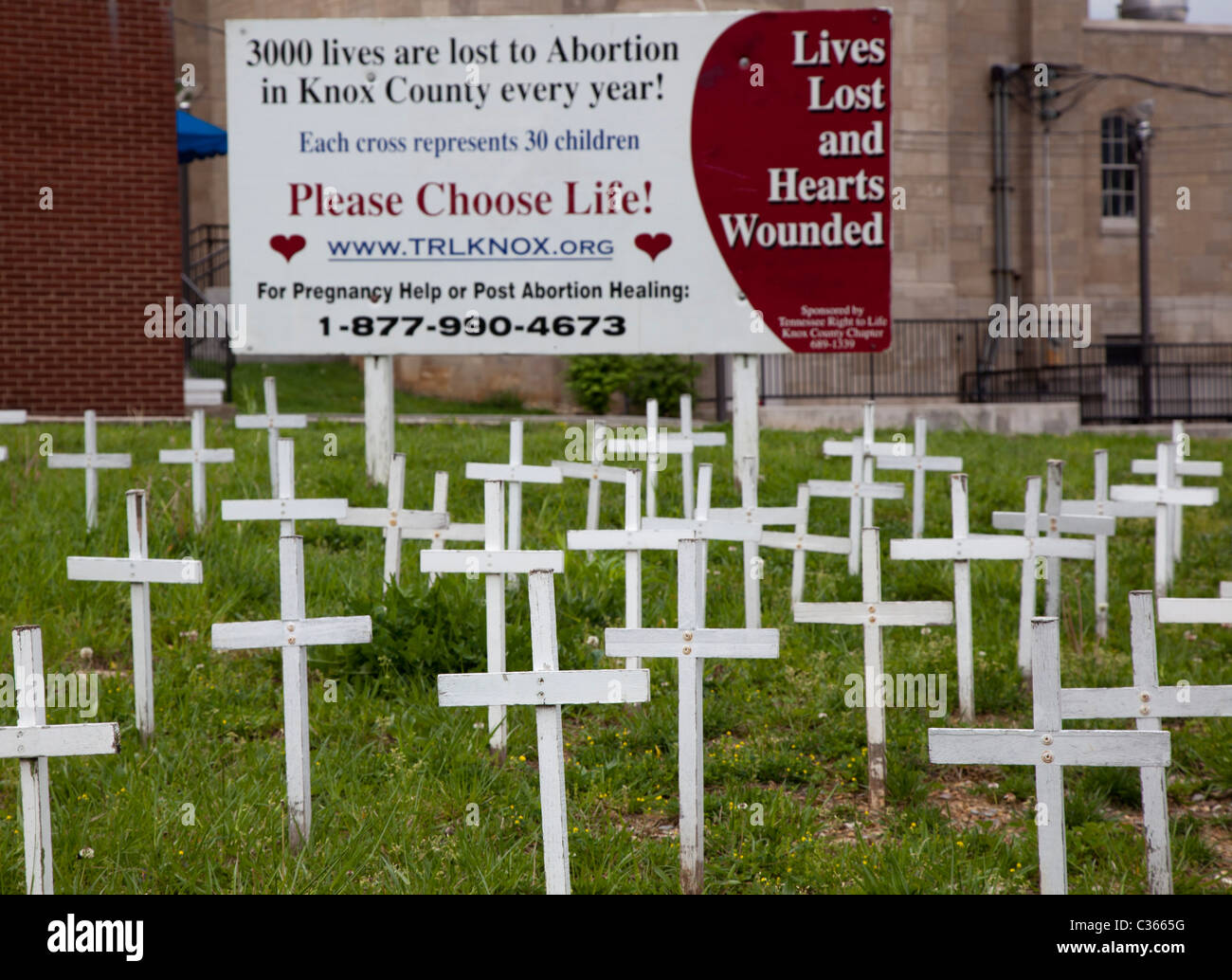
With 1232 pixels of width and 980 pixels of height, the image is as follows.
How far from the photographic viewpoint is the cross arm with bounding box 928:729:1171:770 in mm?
3559

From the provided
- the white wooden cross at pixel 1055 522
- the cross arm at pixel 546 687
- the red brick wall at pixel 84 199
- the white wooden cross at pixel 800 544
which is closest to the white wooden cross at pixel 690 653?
the cross arm at pixel 546 687

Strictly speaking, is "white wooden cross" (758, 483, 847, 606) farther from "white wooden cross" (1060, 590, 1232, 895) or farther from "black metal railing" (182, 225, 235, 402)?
"black metal railing" (182, 225, 235, 402)

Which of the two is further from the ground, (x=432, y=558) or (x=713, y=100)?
(x=713, y=100)

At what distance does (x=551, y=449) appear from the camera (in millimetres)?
11438

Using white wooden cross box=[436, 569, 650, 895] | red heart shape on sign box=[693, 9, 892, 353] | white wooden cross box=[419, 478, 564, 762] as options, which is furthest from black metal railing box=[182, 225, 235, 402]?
white wooden cross box=[436, 569, 650, 895]

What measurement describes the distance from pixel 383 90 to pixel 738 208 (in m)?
2.79

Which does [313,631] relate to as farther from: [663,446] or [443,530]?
[663,446]

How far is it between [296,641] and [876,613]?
215 cm

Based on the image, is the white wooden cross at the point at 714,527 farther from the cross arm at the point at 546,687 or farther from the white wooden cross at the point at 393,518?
the cross arm at the point at 546,687

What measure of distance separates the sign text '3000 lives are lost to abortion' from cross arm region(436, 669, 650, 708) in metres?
6.18

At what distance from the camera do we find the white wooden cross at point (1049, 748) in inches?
139
